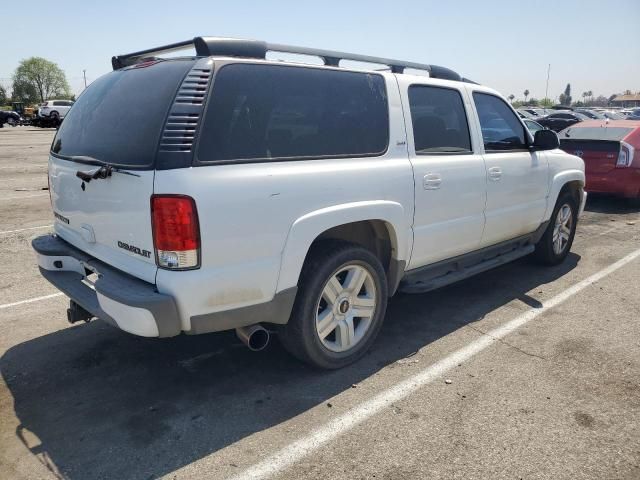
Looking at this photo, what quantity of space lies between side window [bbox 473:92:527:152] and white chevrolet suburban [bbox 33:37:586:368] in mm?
176

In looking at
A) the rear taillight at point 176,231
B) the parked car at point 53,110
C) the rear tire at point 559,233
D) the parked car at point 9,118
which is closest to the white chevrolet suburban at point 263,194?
the rear taillight at point 176,231

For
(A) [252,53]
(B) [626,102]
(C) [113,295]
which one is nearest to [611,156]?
(A) [252,53]

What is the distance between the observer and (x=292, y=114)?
303cm

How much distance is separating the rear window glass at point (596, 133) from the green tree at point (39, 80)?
10973cm

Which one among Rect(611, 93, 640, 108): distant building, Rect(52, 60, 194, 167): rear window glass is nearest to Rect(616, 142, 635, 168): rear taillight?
Rect(52, 60, 194, 167): rear window glass

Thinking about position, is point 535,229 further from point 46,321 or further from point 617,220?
point 46,321

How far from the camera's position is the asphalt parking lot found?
8.38 ft

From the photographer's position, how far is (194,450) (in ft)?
8.63

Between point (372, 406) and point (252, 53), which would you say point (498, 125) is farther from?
point (372, 406)

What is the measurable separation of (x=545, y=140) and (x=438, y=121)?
155cm

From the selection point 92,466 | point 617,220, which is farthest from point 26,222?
point 617,220

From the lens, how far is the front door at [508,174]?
14.6ft

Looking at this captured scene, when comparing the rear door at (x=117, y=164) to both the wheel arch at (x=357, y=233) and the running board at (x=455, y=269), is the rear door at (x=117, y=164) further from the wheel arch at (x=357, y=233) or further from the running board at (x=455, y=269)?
the running board at (x=455, y=269)

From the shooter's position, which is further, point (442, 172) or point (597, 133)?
point (597, 133)
